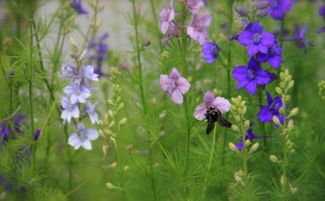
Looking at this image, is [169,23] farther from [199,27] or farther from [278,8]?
[278,8]

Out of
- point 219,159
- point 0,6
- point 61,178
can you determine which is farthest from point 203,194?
point 0,6

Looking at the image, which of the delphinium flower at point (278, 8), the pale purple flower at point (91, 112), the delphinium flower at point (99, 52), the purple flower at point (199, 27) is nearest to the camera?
the purple flower at point (199, 27)

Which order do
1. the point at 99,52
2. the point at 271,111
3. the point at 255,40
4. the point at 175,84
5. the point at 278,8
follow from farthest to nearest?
the point at 99,52, the point at 278,8, the point at 271,111, the point at 255,40, the point at 175,84

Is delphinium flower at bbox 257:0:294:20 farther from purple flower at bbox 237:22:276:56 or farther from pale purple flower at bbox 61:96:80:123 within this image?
pale purple flower at bbox 61:96:80:123

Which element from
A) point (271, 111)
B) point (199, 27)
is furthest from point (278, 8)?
point (199, 27)

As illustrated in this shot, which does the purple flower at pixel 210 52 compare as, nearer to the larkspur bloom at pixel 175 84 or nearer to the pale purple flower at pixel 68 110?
the larkspur bloom at pixel 175 84

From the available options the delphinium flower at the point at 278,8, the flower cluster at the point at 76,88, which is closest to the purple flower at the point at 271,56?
the delphinium flower at the point at 278,8

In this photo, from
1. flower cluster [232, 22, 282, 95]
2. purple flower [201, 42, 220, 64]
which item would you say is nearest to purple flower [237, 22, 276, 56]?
flower cluster [232, 22, 282, 95]

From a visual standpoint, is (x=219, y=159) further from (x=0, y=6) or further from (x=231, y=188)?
(x=0, y=6)
